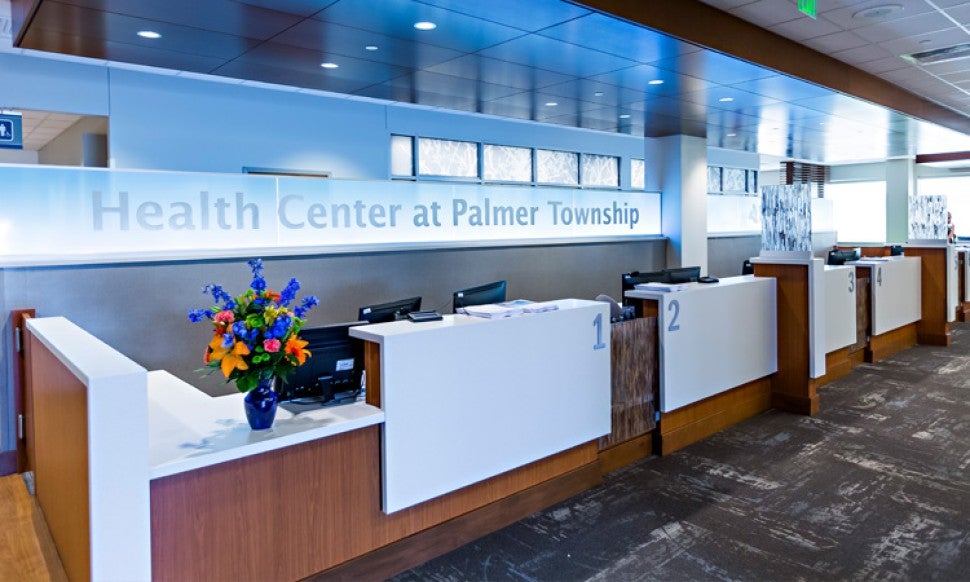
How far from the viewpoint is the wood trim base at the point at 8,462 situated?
3.95m

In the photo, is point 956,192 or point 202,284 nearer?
point 202,284

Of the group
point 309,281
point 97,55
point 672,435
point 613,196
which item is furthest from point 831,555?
point 613,196

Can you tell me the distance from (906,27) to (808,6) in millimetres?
1285

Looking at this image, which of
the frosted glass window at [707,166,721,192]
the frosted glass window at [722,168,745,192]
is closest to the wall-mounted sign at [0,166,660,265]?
the frosted glass window at [707,166,721,192]

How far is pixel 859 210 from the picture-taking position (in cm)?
1691

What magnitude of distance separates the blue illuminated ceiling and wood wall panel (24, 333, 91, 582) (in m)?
2.10

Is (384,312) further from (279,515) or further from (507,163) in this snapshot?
(507,163)

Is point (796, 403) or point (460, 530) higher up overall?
point (796, 403)

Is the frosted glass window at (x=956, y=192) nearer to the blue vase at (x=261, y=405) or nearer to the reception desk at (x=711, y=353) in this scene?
the reception desk at (x=711, y=353)

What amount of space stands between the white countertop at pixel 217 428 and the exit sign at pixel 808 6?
404 cm

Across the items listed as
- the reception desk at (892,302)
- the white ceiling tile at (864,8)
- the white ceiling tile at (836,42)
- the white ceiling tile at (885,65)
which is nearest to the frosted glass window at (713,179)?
the reception desk at (892,302)

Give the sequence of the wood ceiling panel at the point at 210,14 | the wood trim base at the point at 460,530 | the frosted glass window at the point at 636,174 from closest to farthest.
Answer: the wood trim base at the point at 460,530, the wood ceiling panel at the point at 210,14, the frosted glass window at the point at 636,174

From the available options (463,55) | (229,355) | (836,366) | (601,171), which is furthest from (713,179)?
(229,355)

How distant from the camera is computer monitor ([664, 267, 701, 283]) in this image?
16.0ft
